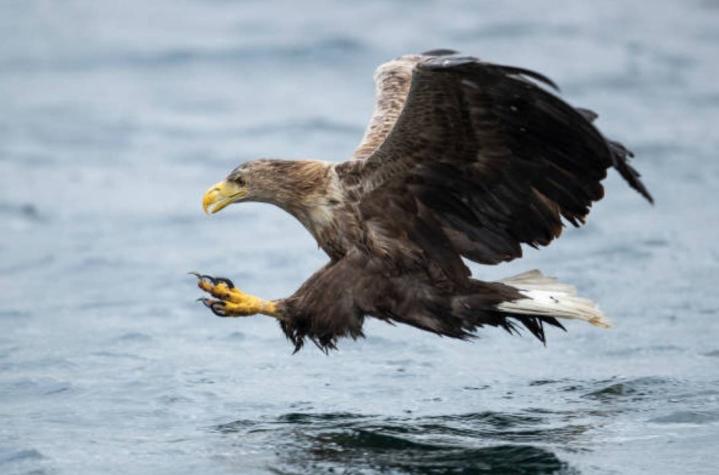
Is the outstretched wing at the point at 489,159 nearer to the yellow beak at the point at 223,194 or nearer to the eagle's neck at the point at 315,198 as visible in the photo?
the eagle's neck at the point at 315,198

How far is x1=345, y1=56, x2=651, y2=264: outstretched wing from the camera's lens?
753 centimetres

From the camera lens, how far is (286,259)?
12.2 meters

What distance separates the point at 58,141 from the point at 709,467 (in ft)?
29.0

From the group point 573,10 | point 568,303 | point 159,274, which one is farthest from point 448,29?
point 568,303

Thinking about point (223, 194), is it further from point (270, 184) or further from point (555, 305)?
point (555, 305)

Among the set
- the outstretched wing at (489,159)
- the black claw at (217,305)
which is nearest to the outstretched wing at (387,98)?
the outstretched wing at (489,159)

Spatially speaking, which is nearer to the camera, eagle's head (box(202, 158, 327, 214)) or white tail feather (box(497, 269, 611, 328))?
white tail feather (box(497, 269, 611, 328))

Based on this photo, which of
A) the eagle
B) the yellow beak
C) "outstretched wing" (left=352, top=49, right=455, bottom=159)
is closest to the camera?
the eagle

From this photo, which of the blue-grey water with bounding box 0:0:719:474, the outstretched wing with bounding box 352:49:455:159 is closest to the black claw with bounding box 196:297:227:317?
the blue-grey water with bounding box 0:0:719:474

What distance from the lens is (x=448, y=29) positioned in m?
17.7

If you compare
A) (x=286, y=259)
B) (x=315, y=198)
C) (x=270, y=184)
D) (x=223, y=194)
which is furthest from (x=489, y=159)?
(x=286, y=259)

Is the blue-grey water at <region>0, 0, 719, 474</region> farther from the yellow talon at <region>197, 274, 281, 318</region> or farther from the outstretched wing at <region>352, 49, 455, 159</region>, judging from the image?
the outstretched wing at <region>352, 49, 455, 159</region>

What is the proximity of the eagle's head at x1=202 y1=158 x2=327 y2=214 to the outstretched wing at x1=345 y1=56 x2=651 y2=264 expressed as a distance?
8.9 inches

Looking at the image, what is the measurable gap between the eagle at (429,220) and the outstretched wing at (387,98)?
1.65ft
